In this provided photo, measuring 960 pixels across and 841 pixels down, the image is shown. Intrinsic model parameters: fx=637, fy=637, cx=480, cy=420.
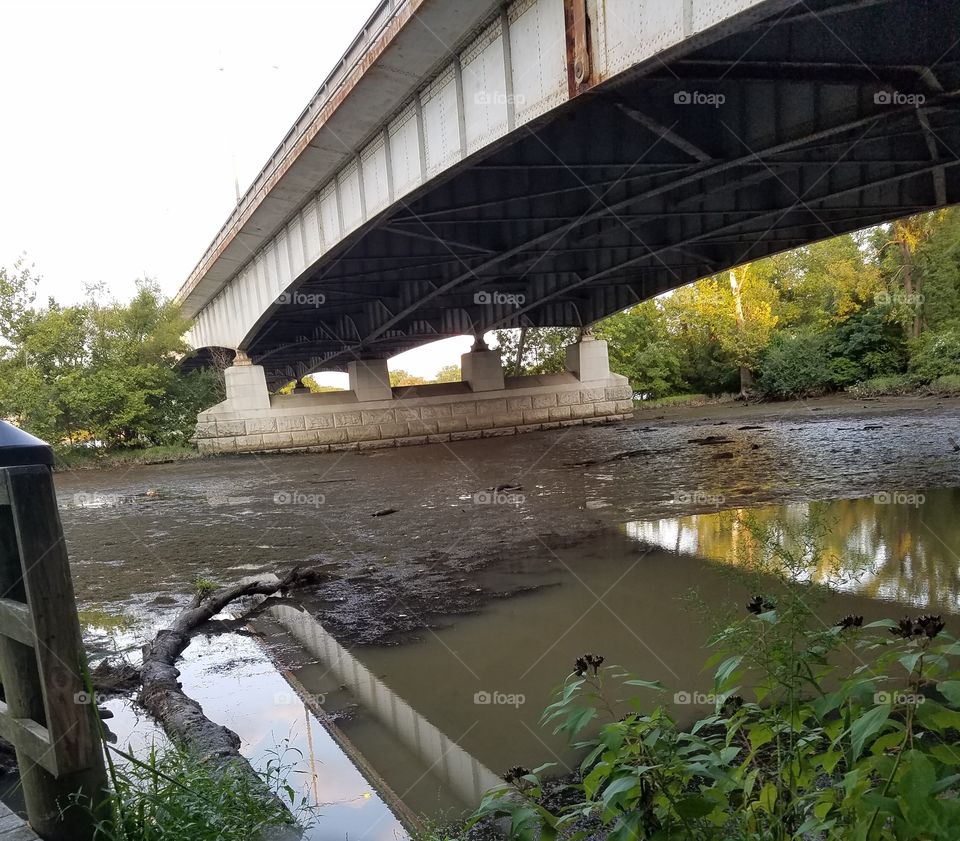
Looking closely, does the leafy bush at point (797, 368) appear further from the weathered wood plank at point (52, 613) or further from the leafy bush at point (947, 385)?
the weathered wood plank at point (52, 613)

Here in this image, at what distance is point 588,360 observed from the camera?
34.4m

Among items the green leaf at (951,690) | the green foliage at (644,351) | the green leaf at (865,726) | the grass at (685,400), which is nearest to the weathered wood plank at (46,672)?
the green leaf at (865,726)

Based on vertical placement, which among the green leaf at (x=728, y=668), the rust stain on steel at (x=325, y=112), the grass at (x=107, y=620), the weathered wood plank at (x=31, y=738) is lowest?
the grass at (x=107, y=620)

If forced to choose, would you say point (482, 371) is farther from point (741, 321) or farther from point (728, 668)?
point (728, 668)

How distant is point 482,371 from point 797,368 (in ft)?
60.1

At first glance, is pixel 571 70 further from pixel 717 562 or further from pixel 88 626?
pixel 88 626

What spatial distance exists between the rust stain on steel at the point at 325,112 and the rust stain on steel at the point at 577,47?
231 cm

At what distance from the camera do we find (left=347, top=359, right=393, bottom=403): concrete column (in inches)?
1183

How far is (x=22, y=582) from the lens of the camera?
2.24 m

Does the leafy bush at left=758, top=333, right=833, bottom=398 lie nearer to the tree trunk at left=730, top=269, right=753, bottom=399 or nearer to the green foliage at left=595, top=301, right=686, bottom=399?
the tree trunk at left=730, top=269, right=753, bottom=399

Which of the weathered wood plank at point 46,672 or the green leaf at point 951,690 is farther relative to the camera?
the weathered wood plank at point 46,672

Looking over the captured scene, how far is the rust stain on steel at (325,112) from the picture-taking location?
9.87 metres

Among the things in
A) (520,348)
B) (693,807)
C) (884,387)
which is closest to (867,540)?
(693,807)

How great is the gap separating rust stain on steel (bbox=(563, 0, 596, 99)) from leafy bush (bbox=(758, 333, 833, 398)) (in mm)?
32510
